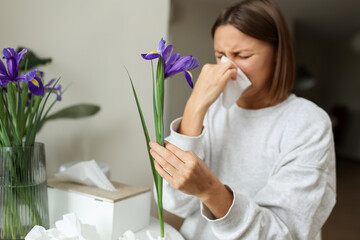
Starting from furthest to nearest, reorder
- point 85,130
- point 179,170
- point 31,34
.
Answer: point 85,130, point 31,34, point 179,170

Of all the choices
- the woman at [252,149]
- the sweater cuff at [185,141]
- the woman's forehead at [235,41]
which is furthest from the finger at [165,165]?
the woman's forehead at [235,41]

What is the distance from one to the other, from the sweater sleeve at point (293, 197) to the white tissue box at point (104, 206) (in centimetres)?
20

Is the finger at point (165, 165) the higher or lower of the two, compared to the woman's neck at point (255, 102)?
lower

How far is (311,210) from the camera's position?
68cm

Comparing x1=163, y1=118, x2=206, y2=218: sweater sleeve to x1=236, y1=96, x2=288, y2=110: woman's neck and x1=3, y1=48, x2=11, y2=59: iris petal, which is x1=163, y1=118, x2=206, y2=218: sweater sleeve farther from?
x1=3, y1=48, x2=11, y2=59: iris petal

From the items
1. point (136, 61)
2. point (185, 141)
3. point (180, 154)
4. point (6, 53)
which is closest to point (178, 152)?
point (180, 154)

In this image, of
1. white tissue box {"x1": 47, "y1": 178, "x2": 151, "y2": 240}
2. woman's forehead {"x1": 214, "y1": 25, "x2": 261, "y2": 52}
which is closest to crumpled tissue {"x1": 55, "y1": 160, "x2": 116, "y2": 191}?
white tissue box {"x1": 47, "y1": 178, "x2": 151, "y2": 240}

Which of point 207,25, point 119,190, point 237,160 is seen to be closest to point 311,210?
point 237,160

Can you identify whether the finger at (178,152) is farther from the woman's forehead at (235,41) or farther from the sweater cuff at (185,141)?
the woman's forehead at (235,41)

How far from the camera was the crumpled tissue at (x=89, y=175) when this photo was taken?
78cm

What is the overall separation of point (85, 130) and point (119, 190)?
426 millimetres

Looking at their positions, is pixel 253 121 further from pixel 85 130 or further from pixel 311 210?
pixel 85 130

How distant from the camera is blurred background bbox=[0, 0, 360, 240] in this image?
960 millimetres

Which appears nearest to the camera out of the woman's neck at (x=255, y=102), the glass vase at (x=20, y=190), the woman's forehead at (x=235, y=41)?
the glass vase at (x=20, y=190)
